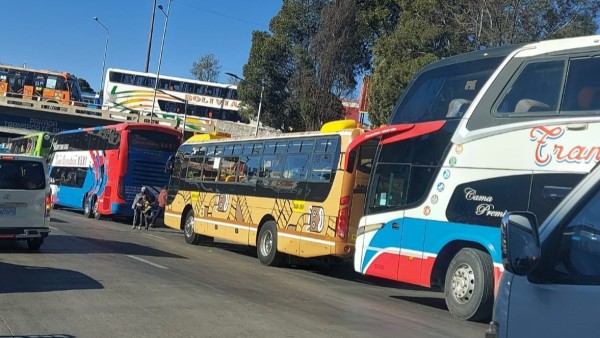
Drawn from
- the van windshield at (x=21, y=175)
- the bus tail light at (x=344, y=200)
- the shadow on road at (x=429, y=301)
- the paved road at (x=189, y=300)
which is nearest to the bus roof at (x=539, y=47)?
the bus tail light at (x=344, y=200)

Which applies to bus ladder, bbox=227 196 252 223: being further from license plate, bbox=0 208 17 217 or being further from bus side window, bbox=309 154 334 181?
license plate, bbox=0 208 17 217

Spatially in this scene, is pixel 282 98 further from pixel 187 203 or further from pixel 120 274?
pixel 120 274

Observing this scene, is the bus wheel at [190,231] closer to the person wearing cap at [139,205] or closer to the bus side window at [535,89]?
the person wearing cap at [139,205]

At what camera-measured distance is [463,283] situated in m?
8.84

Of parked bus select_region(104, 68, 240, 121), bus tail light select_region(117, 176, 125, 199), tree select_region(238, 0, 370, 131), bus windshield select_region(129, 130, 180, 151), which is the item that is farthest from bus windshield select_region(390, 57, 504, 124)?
parked bus select_region(104, 68, 240, 121)

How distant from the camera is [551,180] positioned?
7.84m

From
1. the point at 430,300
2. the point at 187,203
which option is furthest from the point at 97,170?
the point at 430,300

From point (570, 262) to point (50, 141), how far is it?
36.2 meters

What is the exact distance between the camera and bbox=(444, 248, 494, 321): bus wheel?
8430 mm

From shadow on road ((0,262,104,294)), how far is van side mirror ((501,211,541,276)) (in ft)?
24.0

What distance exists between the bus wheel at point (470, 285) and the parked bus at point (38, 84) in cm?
5029

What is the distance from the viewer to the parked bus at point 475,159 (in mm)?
7859

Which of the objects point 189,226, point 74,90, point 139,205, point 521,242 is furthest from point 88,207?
point 74,90

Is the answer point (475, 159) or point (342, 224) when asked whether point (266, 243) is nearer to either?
point (342, 224)
